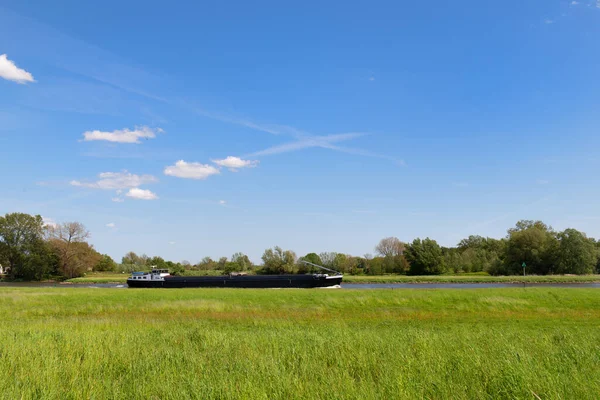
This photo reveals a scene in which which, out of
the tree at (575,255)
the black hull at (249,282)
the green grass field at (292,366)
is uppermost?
the tree at (575,255)

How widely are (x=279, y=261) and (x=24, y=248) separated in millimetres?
55462

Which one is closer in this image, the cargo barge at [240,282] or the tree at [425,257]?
the cargo barge at [240,282]

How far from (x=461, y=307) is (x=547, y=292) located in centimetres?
1022

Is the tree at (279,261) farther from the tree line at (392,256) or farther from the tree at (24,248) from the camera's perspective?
the tree at (24,248)

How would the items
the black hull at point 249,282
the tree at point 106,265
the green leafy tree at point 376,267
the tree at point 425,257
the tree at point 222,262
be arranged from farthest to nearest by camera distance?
the tree at point 222,262
the tree at point 106,265
the green leafy tree at point 376,267
the tree at point 425,257
the black hull at point 249,282

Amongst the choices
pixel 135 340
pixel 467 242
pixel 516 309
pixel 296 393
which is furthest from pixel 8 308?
pixel 467 242

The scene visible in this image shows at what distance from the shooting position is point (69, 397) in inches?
295

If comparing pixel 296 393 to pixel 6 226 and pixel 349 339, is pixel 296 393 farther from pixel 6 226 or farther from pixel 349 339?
pixel 6 226

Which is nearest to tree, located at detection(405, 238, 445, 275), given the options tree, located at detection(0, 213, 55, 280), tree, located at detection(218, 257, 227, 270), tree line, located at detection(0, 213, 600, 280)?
tree line, located at detection(0, 213, 600, 280)

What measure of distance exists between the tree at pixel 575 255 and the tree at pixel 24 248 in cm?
10299

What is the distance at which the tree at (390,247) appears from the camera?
112 m

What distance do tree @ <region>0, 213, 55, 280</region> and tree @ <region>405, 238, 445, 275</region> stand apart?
79961 millimetres

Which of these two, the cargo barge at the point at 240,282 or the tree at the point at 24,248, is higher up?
the tree at the point at 24,248

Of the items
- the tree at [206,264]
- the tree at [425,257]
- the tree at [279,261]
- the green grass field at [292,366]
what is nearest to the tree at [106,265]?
the tree at [206,264]
